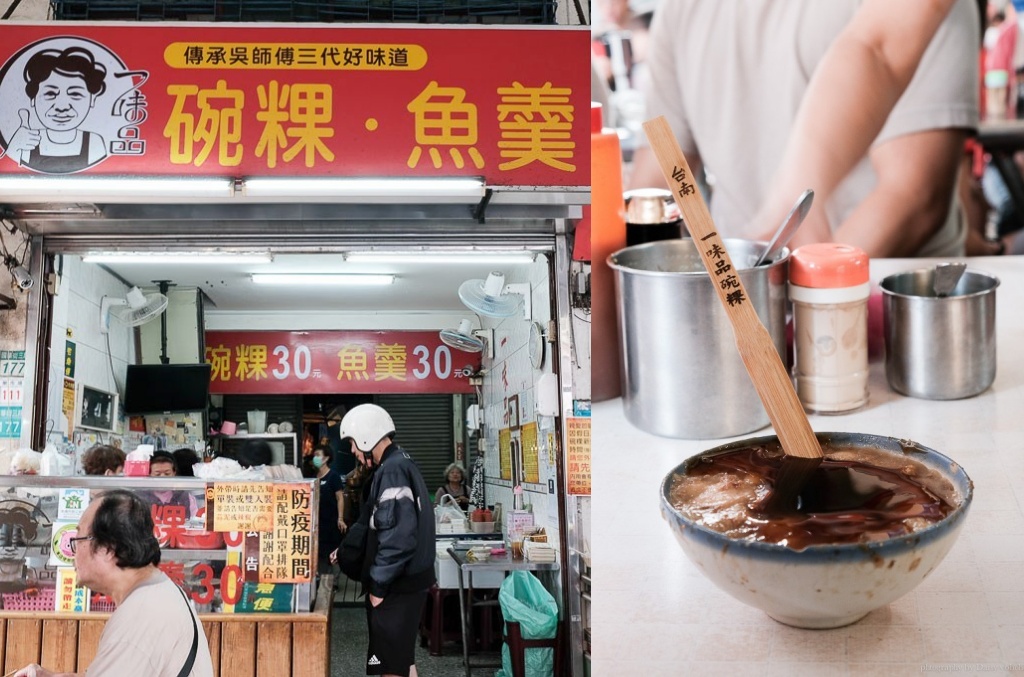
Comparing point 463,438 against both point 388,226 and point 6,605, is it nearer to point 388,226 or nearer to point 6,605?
point 388,226

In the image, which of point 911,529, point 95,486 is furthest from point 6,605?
point 911,529

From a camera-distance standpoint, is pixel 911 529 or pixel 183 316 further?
pixel 183 316

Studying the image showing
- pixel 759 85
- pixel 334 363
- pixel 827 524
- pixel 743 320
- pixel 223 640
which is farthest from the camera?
pixel 759 85

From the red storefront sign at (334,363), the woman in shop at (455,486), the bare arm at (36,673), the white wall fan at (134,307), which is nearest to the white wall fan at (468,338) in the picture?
the red storefront sign at (334,363)

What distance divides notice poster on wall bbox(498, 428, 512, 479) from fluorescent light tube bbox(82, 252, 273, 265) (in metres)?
0.59

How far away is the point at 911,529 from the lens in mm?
637

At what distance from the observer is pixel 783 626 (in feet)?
2.32

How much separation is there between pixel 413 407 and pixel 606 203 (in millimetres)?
711

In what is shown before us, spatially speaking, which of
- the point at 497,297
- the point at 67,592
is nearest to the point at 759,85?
the point at 497,297

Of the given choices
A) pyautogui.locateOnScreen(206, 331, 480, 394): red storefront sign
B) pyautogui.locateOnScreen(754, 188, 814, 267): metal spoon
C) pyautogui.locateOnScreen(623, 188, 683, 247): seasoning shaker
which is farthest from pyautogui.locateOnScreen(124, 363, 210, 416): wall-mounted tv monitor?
pyautogui.locateOnScreen(754, 188, 814, 267): metal spoon

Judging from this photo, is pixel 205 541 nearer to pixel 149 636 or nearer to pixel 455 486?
pixel 149 636

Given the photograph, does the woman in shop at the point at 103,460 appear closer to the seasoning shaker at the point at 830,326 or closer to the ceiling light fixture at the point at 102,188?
the ceiling light fixture at the point at 102,188

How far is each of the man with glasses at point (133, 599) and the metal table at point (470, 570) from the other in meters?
0.48

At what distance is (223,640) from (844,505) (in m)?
1.36
